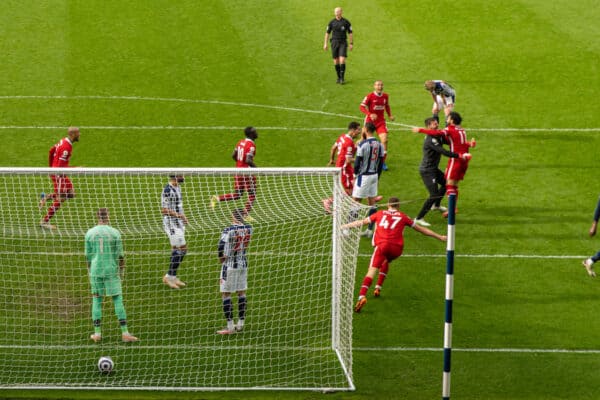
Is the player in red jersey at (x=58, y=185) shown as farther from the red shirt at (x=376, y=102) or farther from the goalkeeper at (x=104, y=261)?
the red shirt at (x=376, y=102)

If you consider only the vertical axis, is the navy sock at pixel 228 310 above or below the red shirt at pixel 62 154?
below

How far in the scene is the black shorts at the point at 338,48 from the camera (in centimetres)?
2695

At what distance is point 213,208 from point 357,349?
427 cm

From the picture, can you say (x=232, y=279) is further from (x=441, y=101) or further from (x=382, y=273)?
(x=441, y=101)

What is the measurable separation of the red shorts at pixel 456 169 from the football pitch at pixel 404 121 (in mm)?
932

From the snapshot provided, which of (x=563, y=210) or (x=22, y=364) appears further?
→ (x=563, y=210)

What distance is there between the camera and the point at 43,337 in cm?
1567

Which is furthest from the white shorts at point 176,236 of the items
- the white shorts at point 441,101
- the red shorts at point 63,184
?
the white shorts at point 441,101

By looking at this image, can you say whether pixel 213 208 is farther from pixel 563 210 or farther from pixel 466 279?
pixel 563 210

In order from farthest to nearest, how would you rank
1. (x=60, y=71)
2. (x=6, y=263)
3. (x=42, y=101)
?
1. (x=60, y=71)
2. (x=42, y=101)
3. (x=6, y=263)

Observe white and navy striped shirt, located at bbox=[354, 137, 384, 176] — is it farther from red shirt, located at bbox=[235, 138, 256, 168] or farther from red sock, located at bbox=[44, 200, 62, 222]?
red sock, located at bbox=[44, 200, 62, 222]

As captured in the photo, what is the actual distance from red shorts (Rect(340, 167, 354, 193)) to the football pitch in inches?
47.6

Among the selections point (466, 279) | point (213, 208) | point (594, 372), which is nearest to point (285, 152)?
point (213, 208)

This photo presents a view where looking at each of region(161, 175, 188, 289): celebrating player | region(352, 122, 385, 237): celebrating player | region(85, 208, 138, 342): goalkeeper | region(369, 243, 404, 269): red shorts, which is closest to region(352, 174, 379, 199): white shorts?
region(352, 122, 385, 237): celebrating player
